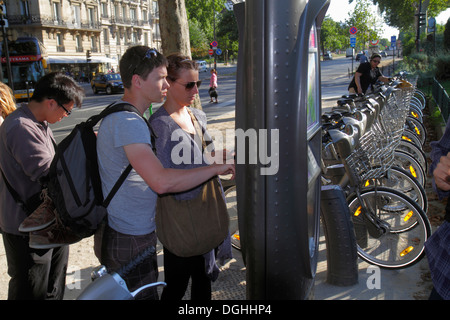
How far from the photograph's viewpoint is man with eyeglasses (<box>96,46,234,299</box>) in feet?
6.06

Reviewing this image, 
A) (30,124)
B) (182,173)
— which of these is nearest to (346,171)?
(182,173)

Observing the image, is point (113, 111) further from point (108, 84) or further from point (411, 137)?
point (108, 84)

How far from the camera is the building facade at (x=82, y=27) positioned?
50.0 meters

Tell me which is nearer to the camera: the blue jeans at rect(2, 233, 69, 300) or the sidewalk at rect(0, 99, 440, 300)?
the blue jeans at rect(2, 233, 69, 300)

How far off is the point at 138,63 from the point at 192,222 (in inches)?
32.7

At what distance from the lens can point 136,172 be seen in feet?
6.36

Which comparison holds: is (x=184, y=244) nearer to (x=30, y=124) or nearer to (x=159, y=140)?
(x=159, y=140)

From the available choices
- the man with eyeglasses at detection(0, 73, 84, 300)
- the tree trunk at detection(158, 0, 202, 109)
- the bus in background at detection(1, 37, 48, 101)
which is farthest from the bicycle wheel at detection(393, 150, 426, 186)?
the bus in background at detection(1, 37, 48, 101)

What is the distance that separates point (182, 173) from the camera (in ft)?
6.20

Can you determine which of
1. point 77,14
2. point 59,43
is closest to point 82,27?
point 77,14

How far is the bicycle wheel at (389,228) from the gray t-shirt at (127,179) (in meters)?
2.26

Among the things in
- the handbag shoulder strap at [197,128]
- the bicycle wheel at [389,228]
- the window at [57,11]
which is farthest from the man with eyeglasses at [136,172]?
the window at [57,11]

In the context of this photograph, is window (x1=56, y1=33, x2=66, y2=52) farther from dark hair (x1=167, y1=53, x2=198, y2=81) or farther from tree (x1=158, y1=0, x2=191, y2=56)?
dark hair (x1=167, y1=53, x2=198, y2=81)

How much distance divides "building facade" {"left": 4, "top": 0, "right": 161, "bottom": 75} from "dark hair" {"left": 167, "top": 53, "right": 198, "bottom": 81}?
1790 inches
